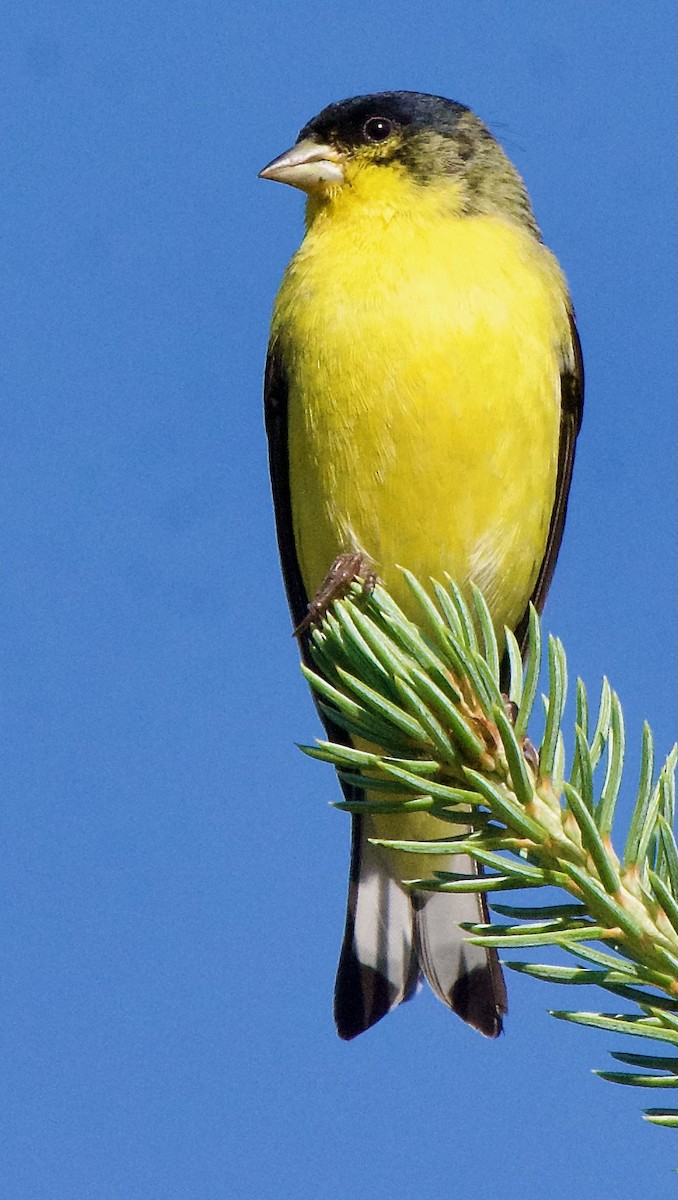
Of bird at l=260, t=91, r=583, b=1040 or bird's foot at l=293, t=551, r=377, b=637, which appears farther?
bird at l=260, t=91, r=583, b=1040

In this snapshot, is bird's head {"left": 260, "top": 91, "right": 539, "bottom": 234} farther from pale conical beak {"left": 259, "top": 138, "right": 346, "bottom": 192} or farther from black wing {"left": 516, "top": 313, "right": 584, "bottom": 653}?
black wing {"left": 516, "top": 313, "right": 584, "bottom": 653}

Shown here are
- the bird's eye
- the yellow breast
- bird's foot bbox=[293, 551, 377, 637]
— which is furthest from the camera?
the bird's eye

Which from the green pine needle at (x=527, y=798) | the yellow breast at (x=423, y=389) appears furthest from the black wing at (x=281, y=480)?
the green pine needle at (x=527, y=798)

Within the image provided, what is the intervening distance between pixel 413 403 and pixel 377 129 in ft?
3.41

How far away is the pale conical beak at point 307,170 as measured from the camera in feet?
10.9

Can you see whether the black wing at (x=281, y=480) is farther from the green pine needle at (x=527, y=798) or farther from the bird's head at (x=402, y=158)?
the green pine needle at (x=527, y=798)

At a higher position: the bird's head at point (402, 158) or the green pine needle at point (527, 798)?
the bird's head at point (402, 158)

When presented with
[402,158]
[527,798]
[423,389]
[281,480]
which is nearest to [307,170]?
[402,158]

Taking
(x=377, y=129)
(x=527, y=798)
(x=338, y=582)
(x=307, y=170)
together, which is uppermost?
(x=377, y=129)

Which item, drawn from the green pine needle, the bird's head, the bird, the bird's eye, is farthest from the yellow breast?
the green pine needle

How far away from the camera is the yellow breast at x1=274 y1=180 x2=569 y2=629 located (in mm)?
2811

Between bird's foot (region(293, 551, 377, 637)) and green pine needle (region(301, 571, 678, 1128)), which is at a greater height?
bird's foot (region(293, 551, 377, 637))

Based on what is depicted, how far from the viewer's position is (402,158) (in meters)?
3.40

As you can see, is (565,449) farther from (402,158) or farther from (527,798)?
(527,798)
